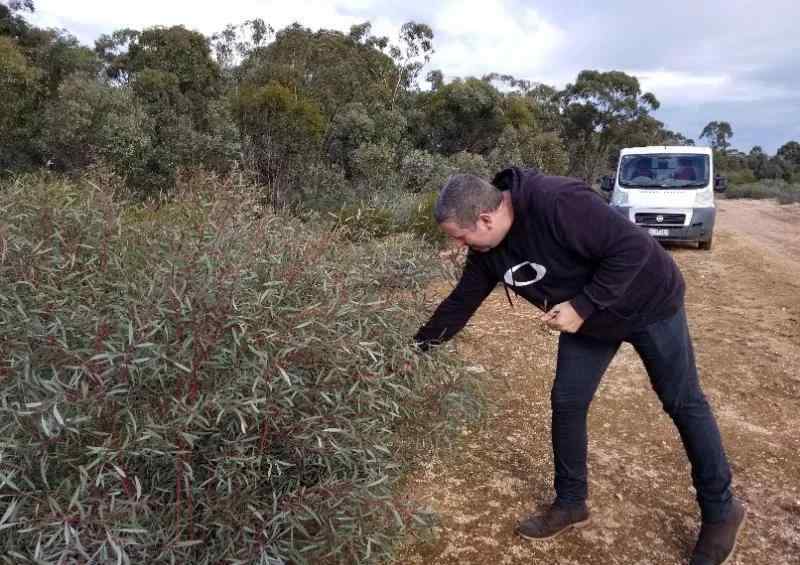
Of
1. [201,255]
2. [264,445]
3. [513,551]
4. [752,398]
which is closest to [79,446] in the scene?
[264,445]

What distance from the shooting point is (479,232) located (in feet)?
8.35

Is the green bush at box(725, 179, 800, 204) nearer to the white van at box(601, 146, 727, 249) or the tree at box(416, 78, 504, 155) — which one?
the tree at box(416, 78, 504, 155)

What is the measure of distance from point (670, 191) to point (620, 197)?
2.79ft

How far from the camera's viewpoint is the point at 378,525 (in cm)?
229

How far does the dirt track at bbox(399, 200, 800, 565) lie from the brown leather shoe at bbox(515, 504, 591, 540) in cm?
4

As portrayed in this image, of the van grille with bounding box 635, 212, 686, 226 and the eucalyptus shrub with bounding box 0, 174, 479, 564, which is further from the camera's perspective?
the van grille with bounding box 635, 212, 686, 226

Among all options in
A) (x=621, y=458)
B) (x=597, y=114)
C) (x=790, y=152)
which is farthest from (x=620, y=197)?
(x=790, y=152)

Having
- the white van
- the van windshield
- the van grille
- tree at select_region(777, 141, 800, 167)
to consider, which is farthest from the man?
tree at select_region(777, 141, 800, 167)

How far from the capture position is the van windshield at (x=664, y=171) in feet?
39.3

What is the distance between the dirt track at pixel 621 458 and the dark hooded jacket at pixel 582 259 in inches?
40.9

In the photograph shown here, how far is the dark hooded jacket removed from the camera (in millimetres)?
2436

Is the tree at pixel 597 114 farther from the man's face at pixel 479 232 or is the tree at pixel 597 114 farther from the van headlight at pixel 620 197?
the man's face at pixel 479 232

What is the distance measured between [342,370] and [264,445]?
34 cm

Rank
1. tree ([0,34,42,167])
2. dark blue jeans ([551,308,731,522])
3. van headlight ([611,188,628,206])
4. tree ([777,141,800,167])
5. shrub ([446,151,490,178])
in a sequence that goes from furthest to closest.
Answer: tree ([777,141,800,167])
shrub ([446,151,490,178])
van headlight ([611,188,628,206])
tree ([0,34,42,167])
dark blue jeans ([551,308,731,522])
